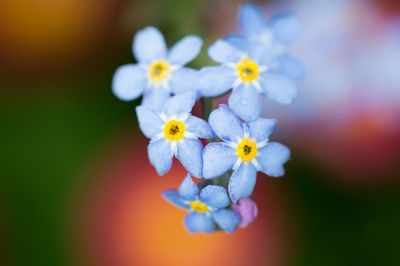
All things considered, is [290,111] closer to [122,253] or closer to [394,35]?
[394,35]

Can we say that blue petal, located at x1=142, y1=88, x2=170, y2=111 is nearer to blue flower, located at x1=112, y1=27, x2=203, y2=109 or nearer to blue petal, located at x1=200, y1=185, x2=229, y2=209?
blue flower, located at x1=112, y1=27, x2=203, y2=109

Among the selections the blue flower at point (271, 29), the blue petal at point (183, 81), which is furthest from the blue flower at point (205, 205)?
the blue flower at point (271, 29)

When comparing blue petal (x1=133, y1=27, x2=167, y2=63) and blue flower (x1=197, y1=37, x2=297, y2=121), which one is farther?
blue petal (x1=133, y1=27, x2=167, y2=63)

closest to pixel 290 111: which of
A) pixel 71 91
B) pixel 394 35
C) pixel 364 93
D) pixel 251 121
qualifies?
pixel 364 93

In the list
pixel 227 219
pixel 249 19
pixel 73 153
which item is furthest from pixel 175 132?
pixel 73 153

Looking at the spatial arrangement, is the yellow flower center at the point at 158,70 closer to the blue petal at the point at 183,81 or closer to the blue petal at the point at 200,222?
the blue petal at the point at 183,81

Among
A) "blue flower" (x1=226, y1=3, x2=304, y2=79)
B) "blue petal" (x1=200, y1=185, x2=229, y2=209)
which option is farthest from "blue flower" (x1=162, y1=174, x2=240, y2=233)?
"blue flower" (x1=226, y1=3, x2=304, y2=79)
